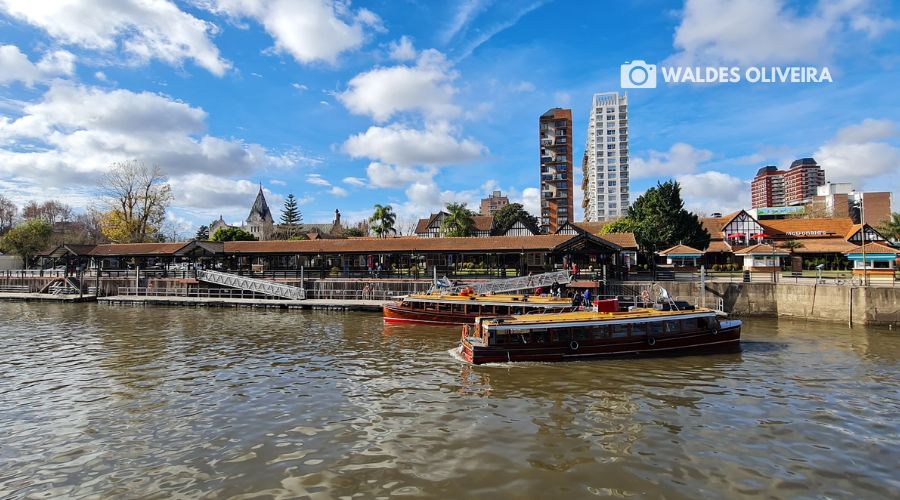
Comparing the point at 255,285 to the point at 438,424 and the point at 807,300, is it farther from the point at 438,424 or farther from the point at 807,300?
the point at 807,300

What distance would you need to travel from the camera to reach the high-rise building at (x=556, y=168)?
98.4 metres

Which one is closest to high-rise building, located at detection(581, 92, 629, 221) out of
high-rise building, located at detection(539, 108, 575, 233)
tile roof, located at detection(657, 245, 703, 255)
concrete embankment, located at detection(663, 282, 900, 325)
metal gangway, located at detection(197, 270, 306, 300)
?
high-rise building, located at detection(539, 108, 575, 233)

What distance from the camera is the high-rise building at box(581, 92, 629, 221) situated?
116 meters

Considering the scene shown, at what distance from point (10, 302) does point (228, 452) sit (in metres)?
50.2

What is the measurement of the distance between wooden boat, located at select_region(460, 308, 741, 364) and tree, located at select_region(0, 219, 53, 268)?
6664cm

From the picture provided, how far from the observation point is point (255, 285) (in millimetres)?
41312

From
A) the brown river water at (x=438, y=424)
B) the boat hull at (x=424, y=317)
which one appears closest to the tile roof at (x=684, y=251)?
the brown river water at (x=438, y=424)

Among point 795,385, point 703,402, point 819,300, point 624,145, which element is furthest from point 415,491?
point 624,145

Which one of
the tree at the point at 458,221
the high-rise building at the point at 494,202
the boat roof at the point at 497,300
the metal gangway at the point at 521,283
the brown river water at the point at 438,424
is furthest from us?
the high-rise building at the point at 494,202

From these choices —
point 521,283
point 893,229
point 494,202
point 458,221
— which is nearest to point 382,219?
point 458,221

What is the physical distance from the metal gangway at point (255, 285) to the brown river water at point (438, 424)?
56.9ft

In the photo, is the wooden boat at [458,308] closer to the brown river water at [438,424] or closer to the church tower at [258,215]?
the brown river water at [438,424]

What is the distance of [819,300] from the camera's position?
29219 mm

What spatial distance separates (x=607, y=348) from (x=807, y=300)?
1879cm
